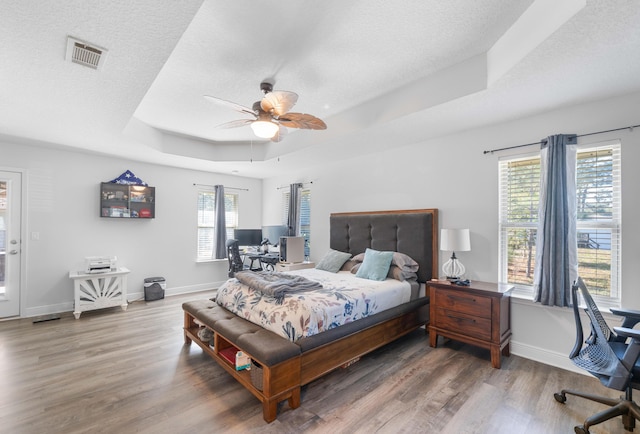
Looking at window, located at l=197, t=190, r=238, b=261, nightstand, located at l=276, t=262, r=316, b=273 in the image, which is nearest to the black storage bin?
window, located at l=197, t=190, r=238, b=261

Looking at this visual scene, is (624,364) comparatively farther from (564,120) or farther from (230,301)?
(230,301)

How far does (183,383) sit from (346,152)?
3.50 meters

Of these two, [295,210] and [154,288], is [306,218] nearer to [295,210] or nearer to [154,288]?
[295,210]

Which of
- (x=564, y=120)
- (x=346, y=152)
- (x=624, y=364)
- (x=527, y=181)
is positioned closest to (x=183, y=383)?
(x=624, y=364)

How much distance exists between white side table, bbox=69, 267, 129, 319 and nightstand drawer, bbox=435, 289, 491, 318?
15.1 ft

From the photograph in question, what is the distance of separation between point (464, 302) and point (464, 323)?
0.21 meters

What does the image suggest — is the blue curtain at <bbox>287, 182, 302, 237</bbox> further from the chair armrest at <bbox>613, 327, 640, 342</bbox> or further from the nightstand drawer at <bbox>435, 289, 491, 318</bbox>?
the chair armrest at <bbox>613, 327, 640, 342</bbox>

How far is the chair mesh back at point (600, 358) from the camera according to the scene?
5.62ft

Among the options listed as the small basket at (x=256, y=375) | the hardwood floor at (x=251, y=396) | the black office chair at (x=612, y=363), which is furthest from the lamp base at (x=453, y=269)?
the small basket at (x=256, y=375)

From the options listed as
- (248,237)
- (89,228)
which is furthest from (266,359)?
(89,228)

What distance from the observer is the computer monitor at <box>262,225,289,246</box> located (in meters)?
5.59

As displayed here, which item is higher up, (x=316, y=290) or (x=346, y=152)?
(x=346, y=152)

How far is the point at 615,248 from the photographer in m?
2.60

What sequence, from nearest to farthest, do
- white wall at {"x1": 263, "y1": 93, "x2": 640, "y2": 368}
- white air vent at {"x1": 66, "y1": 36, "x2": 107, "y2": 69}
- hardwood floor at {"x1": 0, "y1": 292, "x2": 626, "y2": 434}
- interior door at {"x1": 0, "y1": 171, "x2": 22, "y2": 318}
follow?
1. white air vent at {"x1": 66, "y1": 36, "x2": 107, "y2": 69}
2. hardwood floor at {"x1": 0, "y1": 292, "x2": 626, "y2": 434}
3. white wall at {"x1": 263, "y1": 93, "x2": 640, "y2": 368}
4. interior door at {"x1": 0, "y1": 171, "x2": 22, "y2": 318}
